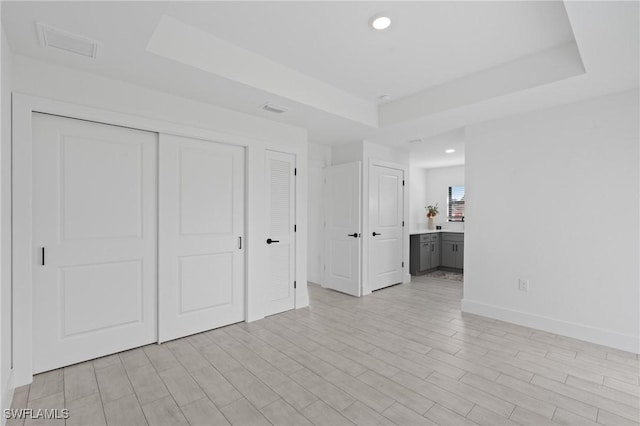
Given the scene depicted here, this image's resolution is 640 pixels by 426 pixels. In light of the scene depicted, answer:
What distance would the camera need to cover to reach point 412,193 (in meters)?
7.67

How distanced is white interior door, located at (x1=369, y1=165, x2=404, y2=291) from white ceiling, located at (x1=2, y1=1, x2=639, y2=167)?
157cm

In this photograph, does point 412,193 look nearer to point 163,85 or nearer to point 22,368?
point 163,85

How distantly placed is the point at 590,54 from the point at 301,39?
2161 millimetres

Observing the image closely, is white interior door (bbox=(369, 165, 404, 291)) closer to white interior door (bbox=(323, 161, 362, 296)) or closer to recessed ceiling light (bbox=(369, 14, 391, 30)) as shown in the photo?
white interior door (bbox=(323, 161, 362, 296))

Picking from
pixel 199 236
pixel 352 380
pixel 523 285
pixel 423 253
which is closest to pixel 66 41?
pixel 199 236

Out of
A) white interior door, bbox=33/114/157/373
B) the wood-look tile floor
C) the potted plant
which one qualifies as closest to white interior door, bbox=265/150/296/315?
the wood-look tile floor

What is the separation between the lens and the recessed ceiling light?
7.61ft

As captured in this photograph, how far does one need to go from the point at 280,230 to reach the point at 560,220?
311 cm

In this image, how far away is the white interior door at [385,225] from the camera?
5051 millimetres

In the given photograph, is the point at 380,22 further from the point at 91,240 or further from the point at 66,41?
the point at 91,240

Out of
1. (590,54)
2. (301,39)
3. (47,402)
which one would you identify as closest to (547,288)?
(590,54)

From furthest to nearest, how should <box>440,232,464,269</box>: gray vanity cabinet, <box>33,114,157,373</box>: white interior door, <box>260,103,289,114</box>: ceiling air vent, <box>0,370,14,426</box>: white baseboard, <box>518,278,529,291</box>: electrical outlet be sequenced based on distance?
<box>440,232,464,269</box>: gray vanity cabinet
<box>518,278,529,291</box>: electrical outlet
<box>260,103,289,114</box>: ceiling air vent
<box>33,114,157,373</box>: white interior door
<box>0,370,14,426</box>: white baseboard

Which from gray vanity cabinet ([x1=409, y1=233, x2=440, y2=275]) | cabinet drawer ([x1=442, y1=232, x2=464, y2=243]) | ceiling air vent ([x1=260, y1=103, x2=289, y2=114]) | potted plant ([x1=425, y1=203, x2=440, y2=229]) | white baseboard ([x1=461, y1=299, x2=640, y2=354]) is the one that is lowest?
white baseboard ([x1=461, y1=299, x2=640, y2=354])

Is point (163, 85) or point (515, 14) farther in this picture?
point (163, 85)
